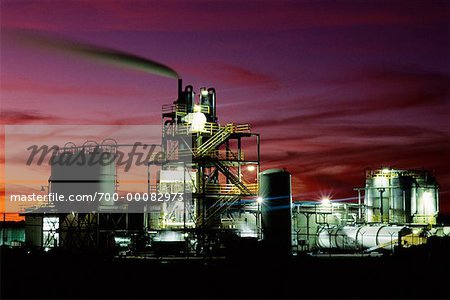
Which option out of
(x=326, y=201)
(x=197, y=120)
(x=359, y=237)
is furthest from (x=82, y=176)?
(x=359, y=237)

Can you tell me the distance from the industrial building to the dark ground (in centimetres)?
1063

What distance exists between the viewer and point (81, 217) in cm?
5647

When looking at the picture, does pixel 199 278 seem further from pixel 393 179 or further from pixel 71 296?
pixel 393 179

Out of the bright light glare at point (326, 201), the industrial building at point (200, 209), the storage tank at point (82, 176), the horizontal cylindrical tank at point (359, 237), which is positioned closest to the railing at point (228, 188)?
the industrial building at point (200, 209)

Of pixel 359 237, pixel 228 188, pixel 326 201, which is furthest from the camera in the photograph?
pixel 326 201

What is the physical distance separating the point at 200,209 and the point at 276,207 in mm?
8862

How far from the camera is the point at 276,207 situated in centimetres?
4784

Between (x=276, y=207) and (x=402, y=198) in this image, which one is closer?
(x=276, y=207)

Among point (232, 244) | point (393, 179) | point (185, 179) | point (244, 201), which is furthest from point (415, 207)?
point (232, 244)

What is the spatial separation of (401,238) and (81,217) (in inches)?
1029

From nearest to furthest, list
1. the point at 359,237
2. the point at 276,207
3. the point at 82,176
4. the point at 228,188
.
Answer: the point at 276,207, the point at 359,237, the point at 228,188, the point at 82,176

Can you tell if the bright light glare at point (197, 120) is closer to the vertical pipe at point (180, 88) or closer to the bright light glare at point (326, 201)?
the vertical pipe at point (180, 88)

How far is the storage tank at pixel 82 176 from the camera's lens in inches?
2264

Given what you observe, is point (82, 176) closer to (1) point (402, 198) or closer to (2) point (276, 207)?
(2) point (276, 207)
